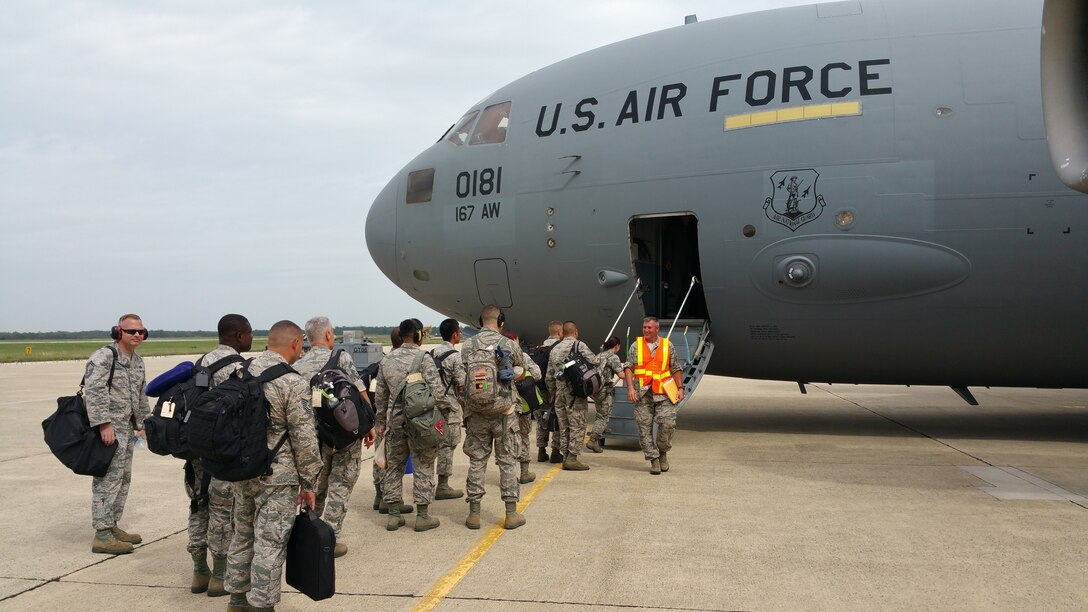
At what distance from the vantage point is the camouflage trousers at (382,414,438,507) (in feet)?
22.3

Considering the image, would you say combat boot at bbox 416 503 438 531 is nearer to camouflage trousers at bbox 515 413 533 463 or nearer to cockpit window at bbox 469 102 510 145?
camouflage trousers at bbox 515 413 533 463

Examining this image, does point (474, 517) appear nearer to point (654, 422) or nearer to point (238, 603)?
point (238, 603)

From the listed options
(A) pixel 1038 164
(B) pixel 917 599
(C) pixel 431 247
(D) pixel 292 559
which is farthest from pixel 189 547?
(A) pixel 1038 164

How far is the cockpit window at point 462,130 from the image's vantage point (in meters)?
13.4

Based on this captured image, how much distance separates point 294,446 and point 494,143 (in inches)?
359

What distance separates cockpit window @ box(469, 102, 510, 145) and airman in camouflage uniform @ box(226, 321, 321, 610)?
889 centimetres

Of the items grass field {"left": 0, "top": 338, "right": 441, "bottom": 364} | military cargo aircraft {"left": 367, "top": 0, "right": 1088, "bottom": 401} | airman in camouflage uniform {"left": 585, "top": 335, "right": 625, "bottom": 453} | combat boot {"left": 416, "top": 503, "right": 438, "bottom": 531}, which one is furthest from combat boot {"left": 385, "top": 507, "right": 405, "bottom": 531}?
grass field {"left": 0, "top": 338, "right": 441, "bottom": 364}

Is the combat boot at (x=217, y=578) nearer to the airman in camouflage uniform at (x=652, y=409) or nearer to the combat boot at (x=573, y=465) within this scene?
the combat boot at (x=573, y=465)

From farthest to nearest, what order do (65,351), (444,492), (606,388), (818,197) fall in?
1. (65,351)
2. (818,197)
3. (606,388)
4. (444,492)

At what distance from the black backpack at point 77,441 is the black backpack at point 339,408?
2153 millimetres

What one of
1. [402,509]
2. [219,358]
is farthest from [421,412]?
[219,358]

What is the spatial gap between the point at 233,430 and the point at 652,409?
230 inches

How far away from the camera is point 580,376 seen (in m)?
9.45

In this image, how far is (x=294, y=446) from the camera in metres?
4.54
